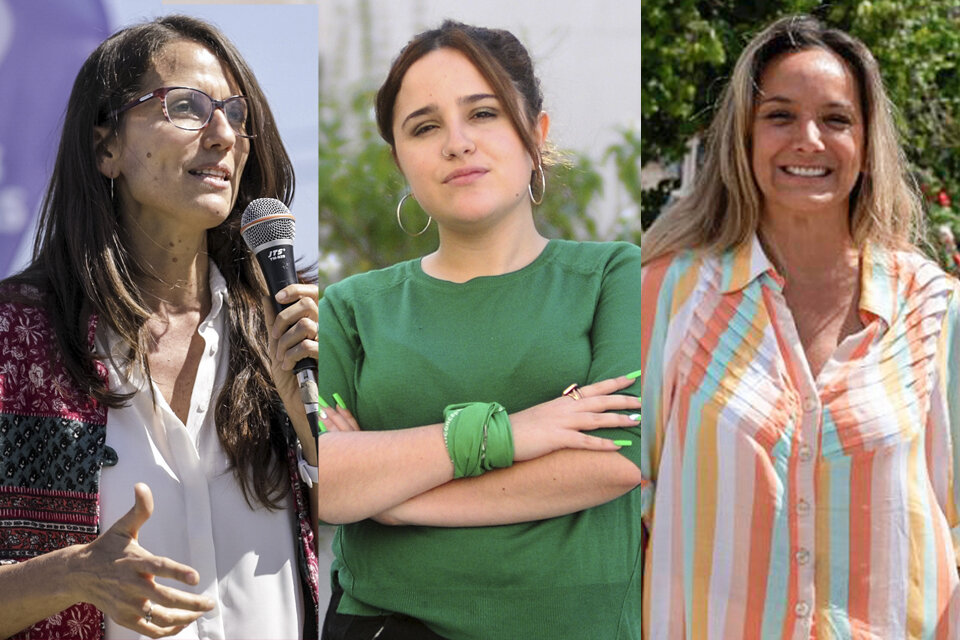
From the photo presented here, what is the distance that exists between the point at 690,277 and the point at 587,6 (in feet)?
2.75

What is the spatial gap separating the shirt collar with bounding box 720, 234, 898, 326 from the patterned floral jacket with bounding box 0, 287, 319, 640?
68.6 inches

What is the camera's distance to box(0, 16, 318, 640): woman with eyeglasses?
2844 millimetres

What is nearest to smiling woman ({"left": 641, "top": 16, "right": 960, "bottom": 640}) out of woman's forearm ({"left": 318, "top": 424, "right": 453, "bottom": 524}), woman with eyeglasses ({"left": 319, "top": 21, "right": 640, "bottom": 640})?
woman with eyeglasses ({"left": 319, "top": 21, "right": 640, "bottom": 640})

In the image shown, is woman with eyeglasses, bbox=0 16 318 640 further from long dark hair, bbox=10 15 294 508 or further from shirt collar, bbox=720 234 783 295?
shirt collar, bbox=720 234 783 295

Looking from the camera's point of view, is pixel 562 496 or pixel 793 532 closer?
pixel 562 496

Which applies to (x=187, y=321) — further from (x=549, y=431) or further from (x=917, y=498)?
(x=917, y=498)

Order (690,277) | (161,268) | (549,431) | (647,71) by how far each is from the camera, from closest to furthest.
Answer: (549,431), (161,268), (690,277), (647,71)

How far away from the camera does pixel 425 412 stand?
2.91 metres

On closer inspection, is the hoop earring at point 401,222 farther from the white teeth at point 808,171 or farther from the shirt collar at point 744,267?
the white teeth at point 808,171

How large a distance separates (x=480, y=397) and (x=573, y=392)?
0.76 ft

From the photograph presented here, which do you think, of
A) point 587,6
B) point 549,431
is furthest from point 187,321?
point 587,6

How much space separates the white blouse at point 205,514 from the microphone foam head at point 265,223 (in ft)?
0.91

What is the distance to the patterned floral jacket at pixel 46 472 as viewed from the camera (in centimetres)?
284

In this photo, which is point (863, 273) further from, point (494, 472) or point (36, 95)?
point (36, 95)
